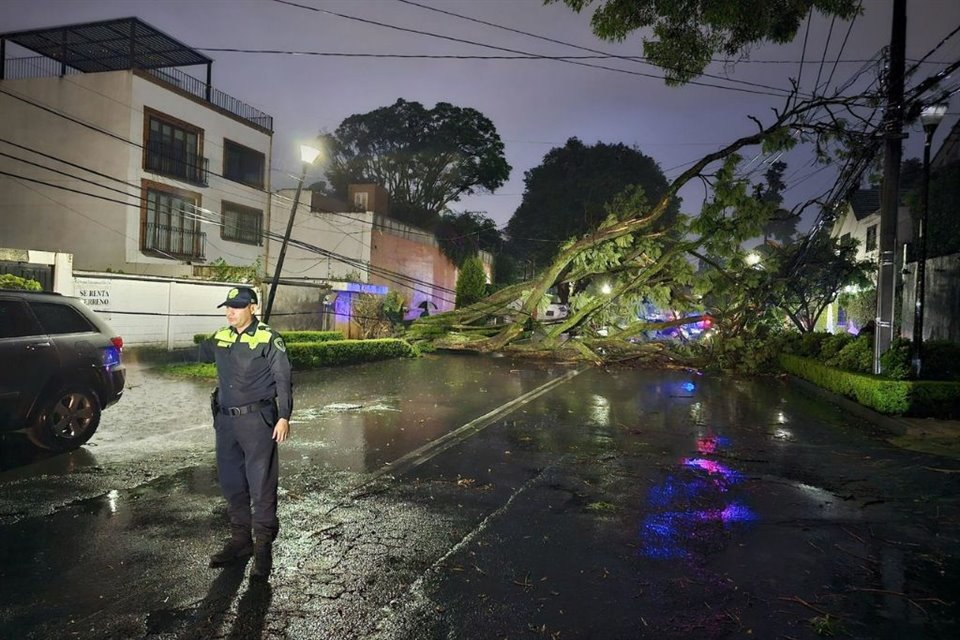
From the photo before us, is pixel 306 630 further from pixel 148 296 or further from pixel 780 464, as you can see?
pixel 148 296

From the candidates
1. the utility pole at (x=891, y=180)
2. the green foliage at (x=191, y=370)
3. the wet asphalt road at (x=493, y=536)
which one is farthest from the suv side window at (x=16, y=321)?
the utility pole at (x=891, y=180)

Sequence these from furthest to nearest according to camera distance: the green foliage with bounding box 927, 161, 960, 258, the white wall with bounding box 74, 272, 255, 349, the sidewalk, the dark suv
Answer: the green foliage with bounding box 927, 161, 960, 258
the white wall with bounding box 74, 272, 255, 349
the sidewalk
the dark suv

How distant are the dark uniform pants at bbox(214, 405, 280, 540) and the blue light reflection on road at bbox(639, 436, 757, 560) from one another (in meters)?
2.69

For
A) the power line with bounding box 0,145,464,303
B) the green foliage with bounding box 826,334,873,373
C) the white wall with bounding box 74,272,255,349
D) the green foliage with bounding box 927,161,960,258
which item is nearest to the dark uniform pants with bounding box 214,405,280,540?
the green foliage with bounding box 826,334,873,373

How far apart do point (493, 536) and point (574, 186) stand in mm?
41811

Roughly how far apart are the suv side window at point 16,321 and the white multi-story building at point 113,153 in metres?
16.3

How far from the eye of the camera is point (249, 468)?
414 cm

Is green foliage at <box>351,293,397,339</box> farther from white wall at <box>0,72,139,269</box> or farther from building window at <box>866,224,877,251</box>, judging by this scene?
building window at <box>866,224,877,251</box>

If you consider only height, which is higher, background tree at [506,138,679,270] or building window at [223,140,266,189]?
background tree at [506,138,679,270]

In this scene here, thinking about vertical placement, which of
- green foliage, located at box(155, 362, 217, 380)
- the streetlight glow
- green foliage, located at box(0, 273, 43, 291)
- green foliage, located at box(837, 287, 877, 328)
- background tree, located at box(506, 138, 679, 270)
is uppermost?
background tree, located at box(506, 138, 679, 270)

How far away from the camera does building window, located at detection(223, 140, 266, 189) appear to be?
2666cm

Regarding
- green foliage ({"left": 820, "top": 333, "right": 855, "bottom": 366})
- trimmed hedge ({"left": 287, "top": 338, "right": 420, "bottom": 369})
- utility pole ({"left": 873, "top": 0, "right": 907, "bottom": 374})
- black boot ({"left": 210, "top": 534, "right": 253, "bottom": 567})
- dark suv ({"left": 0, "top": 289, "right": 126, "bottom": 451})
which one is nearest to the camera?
black boot ({"left": 210, "top": 534, "right": 253, "bottom": 567})

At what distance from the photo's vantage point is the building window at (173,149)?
22.7m

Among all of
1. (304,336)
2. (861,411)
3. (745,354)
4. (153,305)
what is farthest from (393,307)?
(861,411)
